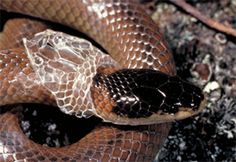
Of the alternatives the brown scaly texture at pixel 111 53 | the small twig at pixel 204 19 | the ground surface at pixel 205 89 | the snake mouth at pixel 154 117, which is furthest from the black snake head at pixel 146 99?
the small twig at pixel 204 19

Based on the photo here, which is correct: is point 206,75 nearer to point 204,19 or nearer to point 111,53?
point 204,19

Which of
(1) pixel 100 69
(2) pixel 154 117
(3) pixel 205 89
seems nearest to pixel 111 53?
(1) pixel 100 69

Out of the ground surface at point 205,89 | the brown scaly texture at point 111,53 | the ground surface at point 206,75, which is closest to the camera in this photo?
the brown scaly texture at point 111,53

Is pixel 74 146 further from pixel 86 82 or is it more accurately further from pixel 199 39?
pixel 199 39

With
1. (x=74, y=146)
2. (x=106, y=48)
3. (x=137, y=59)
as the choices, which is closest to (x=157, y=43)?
(x=137, y=59)

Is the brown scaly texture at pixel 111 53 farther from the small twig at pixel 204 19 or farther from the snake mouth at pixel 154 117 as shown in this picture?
the small twig at pixel 204 19
